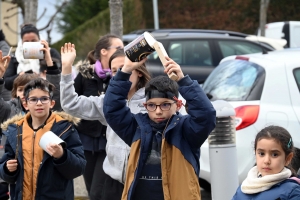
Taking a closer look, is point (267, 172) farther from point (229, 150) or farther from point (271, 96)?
point (271, 96)

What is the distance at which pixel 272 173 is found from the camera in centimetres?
373

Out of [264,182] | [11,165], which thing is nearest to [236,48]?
[11,165]

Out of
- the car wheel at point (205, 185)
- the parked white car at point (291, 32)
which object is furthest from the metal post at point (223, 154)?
the parked white car at point (291, 32)

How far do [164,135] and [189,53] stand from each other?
846cm

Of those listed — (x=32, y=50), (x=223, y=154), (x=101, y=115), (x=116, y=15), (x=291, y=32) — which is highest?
(x=291, y=32)

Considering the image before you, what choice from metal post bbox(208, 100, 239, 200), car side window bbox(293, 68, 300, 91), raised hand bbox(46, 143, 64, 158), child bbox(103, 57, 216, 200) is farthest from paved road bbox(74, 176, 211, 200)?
child bbox(103, 57, 216, 200)

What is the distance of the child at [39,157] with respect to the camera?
4.95 metres

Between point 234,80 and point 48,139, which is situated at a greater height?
point 234,80

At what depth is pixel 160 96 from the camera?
14.4ft

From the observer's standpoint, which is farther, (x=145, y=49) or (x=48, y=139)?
(x=48, y=139)

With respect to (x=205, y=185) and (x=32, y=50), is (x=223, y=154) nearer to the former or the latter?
(x=32, y=50)

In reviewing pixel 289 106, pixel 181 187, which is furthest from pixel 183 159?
pixel 289 106

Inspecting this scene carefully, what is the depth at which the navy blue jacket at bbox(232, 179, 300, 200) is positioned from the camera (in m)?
3.64

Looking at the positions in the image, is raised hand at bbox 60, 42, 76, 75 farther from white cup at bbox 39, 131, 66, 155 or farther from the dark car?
the dark car
